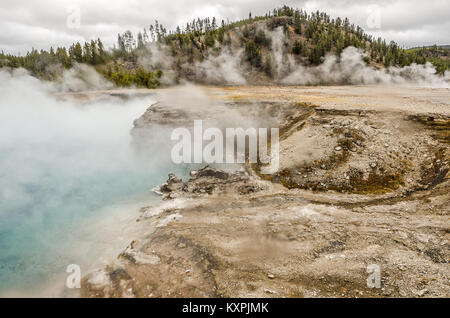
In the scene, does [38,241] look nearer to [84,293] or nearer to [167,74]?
[84,293]

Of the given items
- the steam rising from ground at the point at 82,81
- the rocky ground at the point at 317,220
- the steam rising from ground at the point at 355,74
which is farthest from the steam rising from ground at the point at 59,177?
the steam rising from ground at the point at 355,74

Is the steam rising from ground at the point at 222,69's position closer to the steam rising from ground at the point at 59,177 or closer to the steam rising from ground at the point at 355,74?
the steam rising from ground at the point at 355,74

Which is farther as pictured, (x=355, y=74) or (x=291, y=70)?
(x=291, y=70)

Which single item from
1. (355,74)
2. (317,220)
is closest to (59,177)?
(317,220)

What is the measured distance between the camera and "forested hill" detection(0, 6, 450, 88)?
160 feet

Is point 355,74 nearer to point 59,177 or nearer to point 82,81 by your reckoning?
point 59,177

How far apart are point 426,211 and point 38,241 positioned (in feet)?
46.2

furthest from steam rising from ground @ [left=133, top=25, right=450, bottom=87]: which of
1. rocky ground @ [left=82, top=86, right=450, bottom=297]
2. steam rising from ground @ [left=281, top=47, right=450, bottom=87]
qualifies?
rocky ground @ [left=82, top=86, right=450, bottom=297]

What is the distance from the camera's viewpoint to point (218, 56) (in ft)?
176

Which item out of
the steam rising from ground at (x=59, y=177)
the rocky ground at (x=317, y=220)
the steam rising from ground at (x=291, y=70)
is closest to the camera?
the rocky ground at (x=317, y=220)

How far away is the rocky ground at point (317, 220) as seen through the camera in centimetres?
675

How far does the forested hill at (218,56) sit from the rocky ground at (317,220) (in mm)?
35891

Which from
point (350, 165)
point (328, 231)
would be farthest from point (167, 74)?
point (328, 231)

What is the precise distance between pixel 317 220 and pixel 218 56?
165 feet
